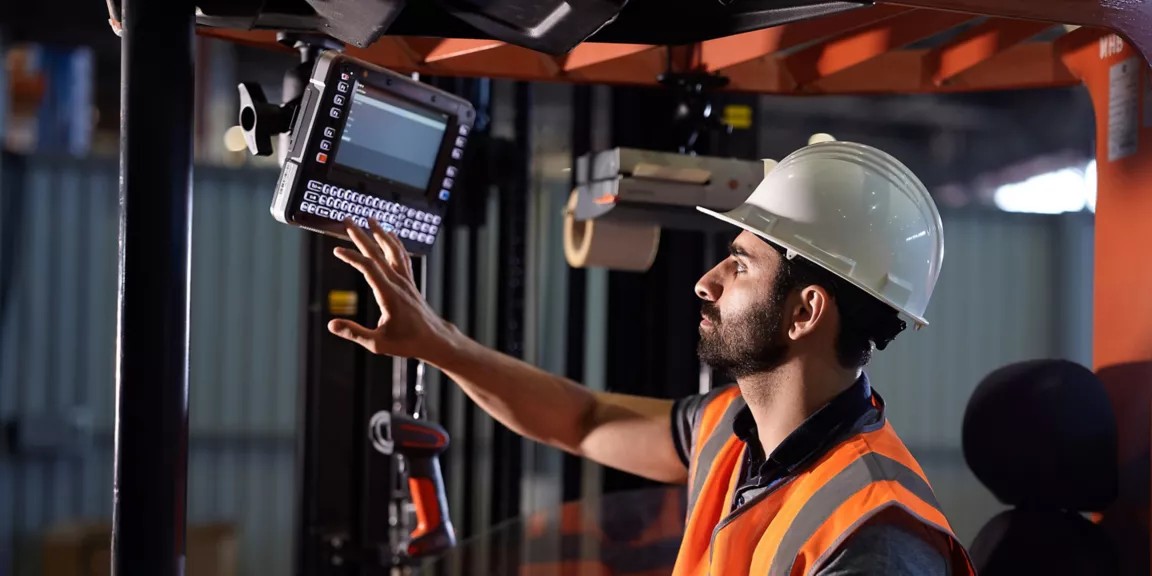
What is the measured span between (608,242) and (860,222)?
96 centimetres

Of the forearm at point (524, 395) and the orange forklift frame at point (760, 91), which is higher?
the orange forklift frame at point (760, 91)

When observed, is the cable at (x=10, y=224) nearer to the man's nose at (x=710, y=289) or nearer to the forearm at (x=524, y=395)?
the forearm at (x=524, y=395)

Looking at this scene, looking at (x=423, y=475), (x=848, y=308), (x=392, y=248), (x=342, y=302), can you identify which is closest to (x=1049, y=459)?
(x=848, y=308)

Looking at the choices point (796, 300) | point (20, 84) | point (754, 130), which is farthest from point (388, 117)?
point (20, 84)

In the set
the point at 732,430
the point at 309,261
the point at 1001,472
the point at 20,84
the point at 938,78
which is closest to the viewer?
the point at 732,430

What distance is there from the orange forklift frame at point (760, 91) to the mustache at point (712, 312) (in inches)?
21.8

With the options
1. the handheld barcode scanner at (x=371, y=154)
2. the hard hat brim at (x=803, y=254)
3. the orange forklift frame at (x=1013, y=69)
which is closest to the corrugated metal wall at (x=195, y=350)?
the orange forklift frame at (x=1013, y=69)

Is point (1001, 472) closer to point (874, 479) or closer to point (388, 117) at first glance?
point (874, 479)

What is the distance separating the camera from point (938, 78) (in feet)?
9.02

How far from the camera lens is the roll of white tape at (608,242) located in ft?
8.73

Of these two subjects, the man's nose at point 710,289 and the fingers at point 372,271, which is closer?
the fingers at point 372,271

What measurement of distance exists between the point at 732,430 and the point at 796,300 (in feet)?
1.09

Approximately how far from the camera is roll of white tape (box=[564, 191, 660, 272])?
266 centimetres

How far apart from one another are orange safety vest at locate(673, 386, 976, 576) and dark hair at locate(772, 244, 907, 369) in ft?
0.42
